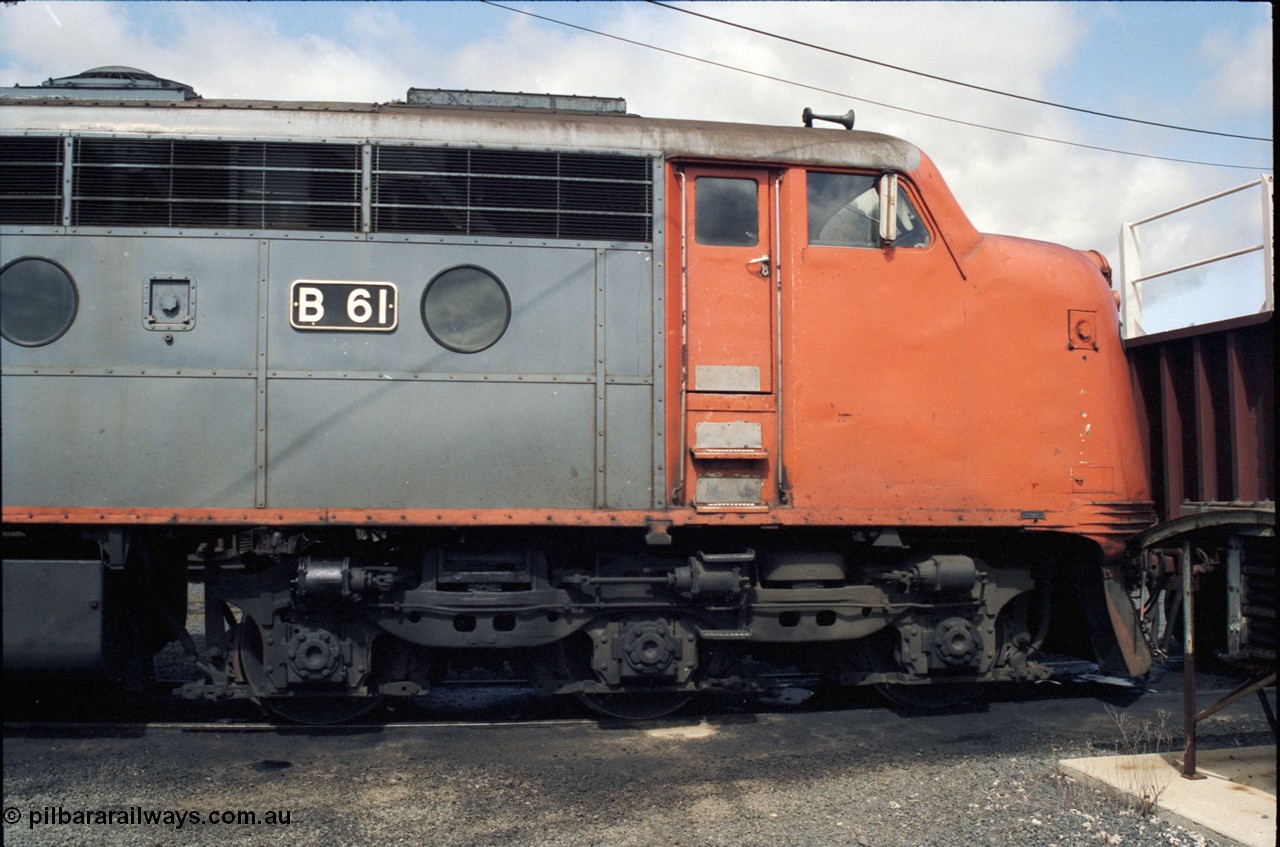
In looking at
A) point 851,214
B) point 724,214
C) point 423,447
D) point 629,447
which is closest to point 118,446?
point 423,447

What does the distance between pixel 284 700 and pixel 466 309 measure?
303 centimetres

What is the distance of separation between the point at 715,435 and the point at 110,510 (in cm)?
388

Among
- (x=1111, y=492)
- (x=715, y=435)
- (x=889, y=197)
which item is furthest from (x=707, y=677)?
(x=889, y=197)

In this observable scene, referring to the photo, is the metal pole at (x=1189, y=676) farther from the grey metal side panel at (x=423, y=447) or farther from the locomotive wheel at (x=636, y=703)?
the grey metal side panel at (x=423, y=447)

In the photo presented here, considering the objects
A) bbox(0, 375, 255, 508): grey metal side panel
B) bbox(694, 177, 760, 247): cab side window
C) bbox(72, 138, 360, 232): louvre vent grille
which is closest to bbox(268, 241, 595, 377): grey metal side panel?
bbox(72, 138, 360, 232): louvre vent grille

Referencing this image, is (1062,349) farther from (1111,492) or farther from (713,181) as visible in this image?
(713,181)

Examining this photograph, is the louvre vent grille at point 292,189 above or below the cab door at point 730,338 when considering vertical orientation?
above

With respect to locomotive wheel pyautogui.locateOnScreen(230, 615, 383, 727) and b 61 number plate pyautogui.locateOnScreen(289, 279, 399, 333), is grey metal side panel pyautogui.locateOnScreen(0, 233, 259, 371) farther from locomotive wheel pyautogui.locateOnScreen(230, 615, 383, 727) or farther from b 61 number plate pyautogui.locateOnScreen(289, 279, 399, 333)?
locomotive wheel pyautogui.locateOnScreen(230, 615, 383, 727)

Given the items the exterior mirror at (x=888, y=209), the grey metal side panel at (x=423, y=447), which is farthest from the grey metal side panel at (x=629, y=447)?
the exterior mirror at (x=888, y=209)

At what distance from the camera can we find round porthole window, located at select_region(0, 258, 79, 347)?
5.46m

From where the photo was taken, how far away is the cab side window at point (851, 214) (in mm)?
5988

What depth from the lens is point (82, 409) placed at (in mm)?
5426
